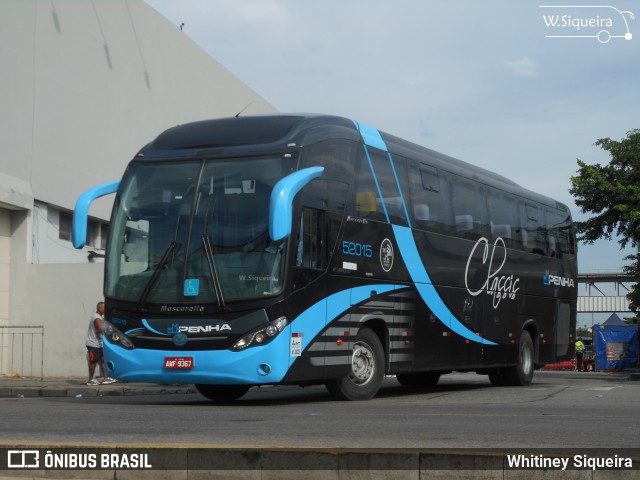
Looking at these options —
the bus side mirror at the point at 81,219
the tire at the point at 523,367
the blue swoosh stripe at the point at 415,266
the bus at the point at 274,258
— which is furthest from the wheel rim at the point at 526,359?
the bus side mirror at the point at 81,219

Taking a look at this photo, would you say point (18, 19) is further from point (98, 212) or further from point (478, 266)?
point (478, 266)

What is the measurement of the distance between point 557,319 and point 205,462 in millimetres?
16920

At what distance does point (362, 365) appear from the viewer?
15.4m

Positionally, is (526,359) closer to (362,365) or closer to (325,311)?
(362,365)

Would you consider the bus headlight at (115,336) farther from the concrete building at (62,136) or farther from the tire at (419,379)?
the concrete building at (62,136)

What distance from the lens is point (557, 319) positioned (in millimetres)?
23234

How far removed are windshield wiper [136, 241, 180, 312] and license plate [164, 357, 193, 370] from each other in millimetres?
790

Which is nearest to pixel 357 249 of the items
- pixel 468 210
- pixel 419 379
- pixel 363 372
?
pixel 363 372

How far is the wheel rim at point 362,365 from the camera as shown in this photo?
15.3 meters

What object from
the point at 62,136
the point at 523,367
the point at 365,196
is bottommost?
the point at 523,367

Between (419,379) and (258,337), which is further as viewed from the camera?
(419,379)

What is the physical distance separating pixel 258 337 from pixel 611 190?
25.0m

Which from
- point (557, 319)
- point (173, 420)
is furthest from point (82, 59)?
point (173, 420)

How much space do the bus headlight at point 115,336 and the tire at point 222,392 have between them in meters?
2.30
